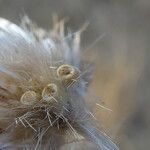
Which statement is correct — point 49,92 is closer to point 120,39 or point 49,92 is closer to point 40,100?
point 40,100

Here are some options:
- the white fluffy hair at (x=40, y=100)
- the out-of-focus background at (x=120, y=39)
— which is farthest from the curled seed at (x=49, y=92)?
the out-of-focus background at (x=120, y=39)

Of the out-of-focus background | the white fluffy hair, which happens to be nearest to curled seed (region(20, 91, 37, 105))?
the white fluffy hair

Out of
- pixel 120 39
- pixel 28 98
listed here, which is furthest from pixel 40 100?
pixel 120 39


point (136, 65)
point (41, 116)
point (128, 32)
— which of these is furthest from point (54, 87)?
point (128, 32)

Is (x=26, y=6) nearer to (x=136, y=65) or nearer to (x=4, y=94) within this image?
(x=136, y=65)

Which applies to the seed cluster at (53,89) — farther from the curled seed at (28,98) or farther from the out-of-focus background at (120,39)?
the out-of-focus background at (120,39)

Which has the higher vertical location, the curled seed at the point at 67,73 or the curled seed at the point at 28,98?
the curled seed at the point at 67,73

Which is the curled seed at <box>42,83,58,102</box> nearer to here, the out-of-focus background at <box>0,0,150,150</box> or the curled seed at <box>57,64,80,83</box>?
the curled seed at <box>57,64,80,83</box>
